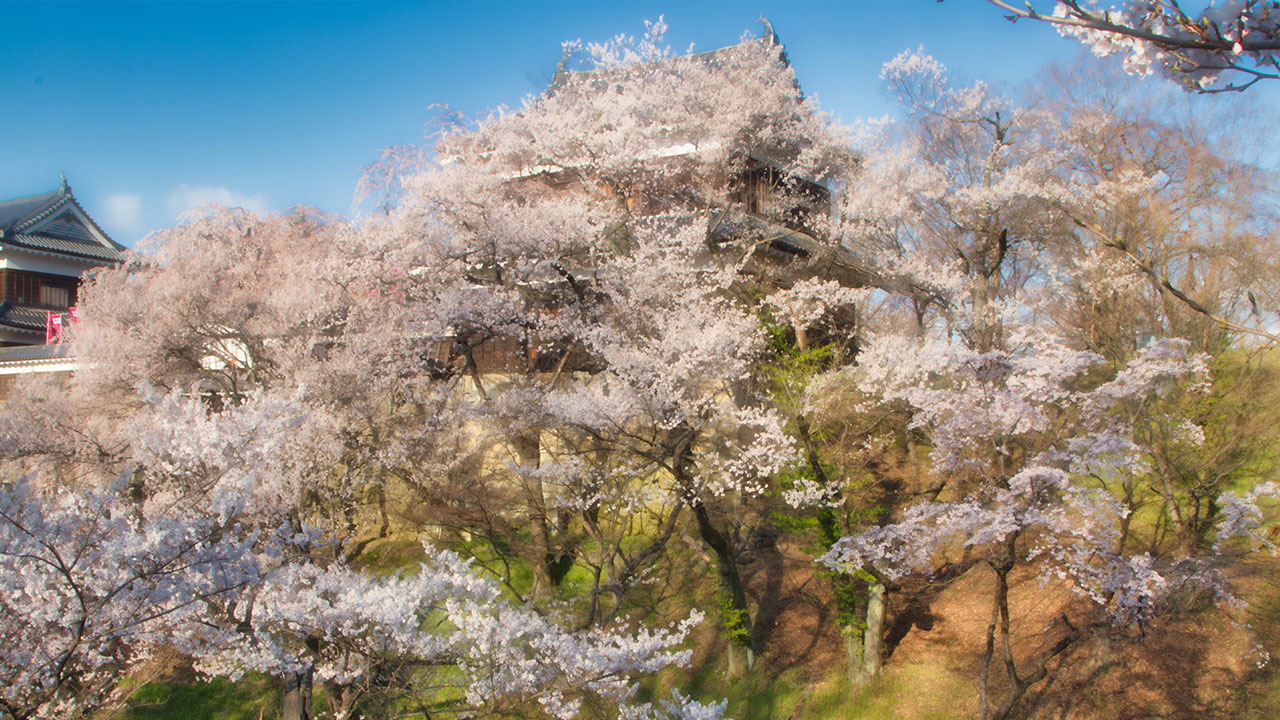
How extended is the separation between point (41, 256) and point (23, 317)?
221 centimetres

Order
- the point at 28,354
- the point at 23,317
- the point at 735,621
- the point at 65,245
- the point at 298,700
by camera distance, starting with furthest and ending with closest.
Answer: the point at 65,245 < the point at 23,317 < the point at 28,354 < the point at 735,621 < the point at 298,700

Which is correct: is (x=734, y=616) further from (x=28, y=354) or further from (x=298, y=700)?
(x=28, y=354)

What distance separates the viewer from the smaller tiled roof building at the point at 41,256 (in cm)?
2238

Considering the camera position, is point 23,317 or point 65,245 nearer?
point 23,317

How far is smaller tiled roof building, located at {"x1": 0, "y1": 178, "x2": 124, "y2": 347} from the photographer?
22.4 meters

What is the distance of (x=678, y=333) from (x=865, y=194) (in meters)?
4.87

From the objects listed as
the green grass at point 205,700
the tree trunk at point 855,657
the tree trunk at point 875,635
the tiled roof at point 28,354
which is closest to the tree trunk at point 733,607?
the tree trunk at point 855,657

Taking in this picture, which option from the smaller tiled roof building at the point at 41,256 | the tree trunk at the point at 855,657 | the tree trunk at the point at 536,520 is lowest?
the tree trunk at the point at 855,657

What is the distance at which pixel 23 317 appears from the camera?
880 inches

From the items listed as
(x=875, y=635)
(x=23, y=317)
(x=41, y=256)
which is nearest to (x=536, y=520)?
(x=875, y=635)

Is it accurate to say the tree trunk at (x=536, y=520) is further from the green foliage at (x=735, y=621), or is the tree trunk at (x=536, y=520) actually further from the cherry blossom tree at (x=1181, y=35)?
the cherry blossom tree at (x=1181, y=35)

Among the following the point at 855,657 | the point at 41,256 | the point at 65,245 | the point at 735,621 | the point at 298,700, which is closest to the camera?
the point at 298,700

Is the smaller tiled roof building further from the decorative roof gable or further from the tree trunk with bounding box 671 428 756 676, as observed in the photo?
the tree trunk with bounding box 671 428 756 676

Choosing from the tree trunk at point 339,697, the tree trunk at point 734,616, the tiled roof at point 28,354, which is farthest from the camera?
the tiled roof at point 28,354
